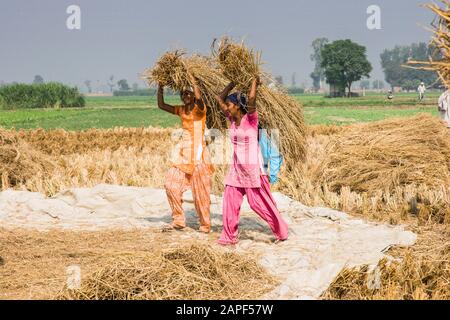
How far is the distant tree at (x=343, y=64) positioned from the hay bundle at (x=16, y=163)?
76.6 m

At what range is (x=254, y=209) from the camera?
6.25 m

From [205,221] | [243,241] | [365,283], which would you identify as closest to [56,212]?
[205,221]

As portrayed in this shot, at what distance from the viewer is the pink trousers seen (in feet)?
20.3

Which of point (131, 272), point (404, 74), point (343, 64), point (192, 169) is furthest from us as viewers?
point (404, 74)

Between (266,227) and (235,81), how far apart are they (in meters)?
1.67

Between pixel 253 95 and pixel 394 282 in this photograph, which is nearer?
pixel 394 282

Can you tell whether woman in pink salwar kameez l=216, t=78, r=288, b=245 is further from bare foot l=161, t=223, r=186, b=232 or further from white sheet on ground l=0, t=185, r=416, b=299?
bare foot l=161, t=223, r=186, b=232

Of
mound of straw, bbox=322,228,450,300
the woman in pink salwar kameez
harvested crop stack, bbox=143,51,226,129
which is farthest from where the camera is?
harvested crop stack, bbox=143,51,226,129

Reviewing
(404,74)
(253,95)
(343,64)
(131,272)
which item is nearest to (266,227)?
(253,95)

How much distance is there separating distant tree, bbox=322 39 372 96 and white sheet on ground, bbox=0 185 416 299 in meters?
78.4

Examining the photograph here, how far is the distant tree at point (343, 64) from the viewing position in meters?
85.3

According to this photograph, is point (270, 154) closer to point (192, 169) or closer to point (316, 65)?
point (192, 169)

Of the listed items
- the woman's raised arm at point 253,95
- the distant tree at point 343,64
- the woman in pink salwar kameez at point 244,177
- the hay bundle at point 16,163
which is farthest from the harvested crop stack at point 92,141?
the distant tree at point 343,64

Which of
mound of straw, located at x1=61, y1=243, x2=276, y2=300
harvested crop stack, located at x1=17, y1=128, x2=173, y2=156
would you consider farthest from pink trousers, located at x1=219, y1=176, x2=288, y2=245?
harvested crop stack, located at x1=17, y1=128, x2=173, y2=156
